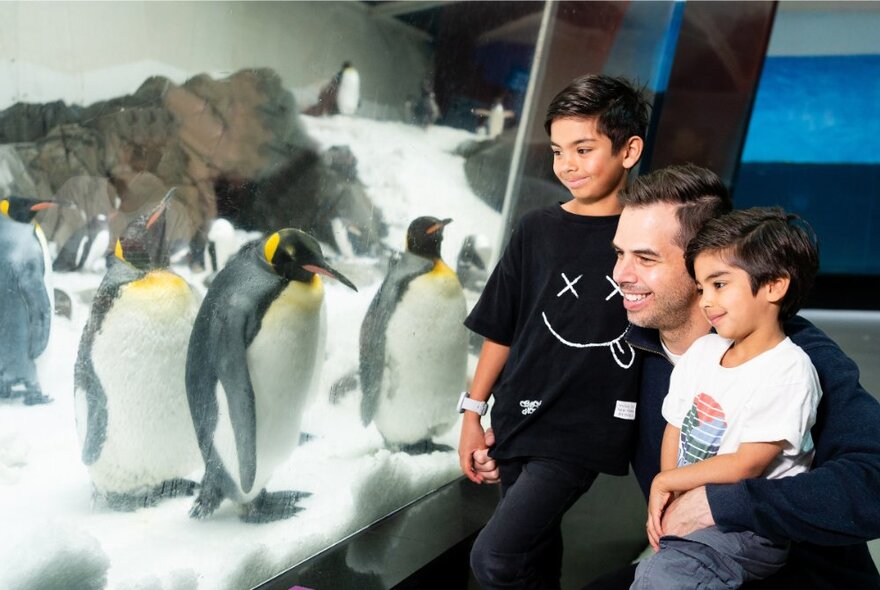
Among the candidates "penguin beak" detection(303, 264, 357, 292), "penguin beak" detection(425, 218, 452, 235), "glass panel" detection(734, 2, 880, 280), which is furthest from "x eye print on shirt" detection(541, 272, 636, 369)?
"glass panel" detection(734, 2, 880, 280)

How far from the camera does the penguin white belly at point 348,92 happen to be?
1.59 meters

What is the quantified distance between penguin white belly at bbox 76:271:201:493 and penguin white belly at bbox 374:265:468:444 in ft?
1.98

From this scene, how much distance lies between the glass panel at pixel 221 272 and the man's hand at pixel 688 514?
2.53 ft

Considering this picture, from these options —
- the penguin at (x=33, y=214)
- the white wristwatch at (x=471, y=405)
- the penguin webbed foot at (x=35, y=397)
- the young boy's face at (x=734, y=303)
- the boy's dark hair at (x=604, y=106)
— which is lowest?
the white wristwatch at (x=471, y=405)

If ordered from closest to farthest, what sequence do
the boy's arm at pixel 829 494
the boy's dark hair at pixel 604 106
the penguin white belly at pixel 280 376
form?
the boy's arm at pixel 829 494, the boy's dark hair at pixel 604 106, the penguin white belly at pixel 280 376

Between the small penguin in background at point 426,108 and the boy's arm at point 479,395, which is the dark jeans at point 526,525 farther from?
the small penguin in background at point 426,108

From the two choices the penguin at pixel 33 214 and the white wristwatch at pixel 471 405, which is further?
the white wristwatch at pixel 471 405

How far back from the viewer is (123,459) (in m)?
1.34

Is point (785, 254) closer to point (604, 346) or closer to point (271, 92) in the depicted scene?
point (604, 346)

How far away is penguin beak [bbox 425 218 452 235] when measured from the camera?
6.68 ft


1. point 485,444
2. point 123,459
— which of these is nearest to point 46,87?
point 123,459

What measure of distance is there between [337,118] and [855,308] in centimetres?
531

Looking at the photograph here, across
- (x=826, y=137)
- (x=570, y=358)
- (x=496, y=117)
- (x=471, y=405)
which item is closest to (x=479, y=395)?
(x=471, y=405)

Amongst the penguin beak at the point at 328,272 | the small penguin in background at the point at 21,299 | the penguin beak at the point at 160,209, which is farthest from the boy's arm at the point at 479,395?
the small penguin in background at the point at 21,299
